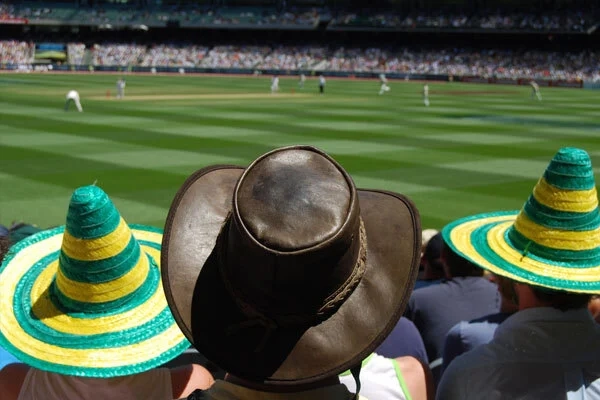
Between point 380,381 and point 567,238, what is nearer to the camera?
point 380,381

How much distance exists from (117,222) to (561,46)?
75.3m

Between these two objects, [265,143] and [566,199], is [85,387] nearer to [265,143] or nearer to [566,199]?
[566,199]

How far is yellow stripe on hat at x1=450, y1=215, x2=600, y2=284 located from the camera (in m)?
3.60

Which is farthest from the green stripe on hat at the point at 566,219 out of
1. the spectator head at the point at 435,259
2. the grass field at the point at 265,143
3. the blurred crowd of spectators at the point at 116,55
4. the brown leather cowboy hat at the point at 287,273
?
the blurred crowd of spectators at the point at 116,55

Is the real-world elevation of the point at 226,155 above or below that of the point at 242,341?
below

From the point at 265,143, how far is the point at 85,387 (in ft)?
60.9

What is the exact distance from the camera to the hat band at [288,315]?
6.63ft

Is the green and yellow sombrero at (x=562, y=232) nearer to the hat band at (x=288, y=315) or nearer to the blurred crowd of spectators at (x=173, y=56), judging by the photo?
the hat band at (x=288, y=315)

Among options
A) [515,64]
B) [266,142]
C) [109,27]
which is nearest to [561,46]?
[515,64]

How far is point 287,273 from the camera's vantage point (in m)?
Answer: 1.93

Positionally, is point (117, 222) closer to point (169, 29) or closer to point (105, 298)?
point (105, 298)

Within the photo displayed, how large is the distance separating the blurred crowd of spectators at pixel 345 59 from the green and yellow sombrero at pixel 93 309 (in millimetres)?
65832

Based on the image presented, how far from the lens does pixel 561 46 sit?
72500 millimetres

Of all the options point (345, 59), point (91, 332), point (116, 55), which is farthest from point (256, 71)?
point (91, 332)
